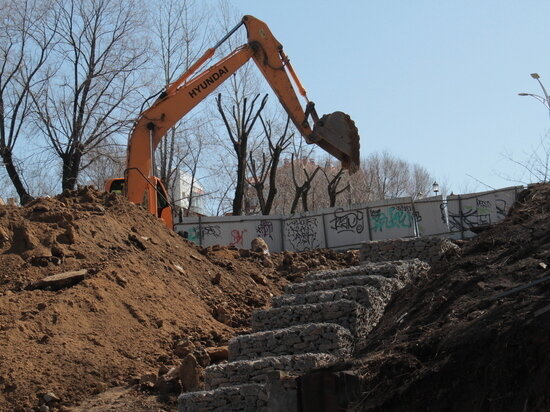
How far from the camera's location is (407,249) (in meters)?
13.1

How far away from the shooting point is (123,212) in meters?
15.7

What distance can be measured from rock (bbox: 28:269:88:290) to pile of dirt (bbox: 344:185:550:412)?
5.56 metres

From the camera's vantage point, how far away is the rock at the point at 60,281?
41.3 ft

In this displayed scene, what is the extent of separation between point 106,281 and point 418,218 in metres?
14.1

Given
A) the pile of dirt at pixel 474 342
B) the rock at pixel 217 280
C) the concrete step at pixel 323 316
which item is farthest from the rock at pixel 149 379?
the rock at pixel 217 280

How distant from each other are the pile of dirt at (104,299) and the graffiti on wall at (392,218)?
8.87 m

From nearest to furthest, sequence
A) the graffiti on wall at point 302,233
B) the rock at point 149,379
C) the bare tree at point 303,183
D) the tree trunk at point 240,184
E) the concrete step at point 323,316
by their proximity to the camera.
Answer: the concrete step at point 323,316, the rock at point 149,379, the graffiti on wall at point 302,233, the tree trunk at point 240,184, the bare tree at point 303,183

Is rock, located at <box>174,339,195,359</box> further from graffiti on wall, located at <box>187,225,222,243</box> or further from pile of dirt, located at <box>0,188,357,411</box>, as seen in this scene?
graffiti on wall, located at <box>187,225,222,243</box>

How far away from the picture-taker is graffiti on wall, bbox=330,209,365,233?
85.8ft

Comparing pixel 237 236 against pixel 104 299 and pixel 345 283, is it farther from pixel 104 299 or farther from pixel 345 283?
pixel 345 283

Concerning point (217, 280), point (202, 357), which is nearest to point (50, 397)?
point (202, 357)

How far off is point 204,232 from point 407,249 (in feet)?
44.8

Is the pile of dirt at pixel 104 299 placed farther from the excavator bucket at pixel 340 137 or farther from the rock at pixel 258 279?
the excavator bucket at pixel 340 137

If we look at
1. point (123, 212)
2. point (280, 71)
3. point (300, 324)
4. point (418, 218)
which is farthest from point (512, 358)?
point (418, 218)
